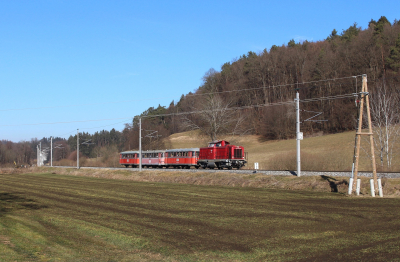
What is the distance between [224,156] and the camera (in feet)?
146

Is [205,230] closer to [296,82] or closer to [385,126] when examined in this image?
[385,126]

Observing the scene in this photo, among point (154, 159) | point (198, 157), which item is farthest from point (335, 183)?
point (154, 159)

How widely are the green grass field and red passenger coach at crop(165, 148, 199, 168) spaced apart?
30.1 m

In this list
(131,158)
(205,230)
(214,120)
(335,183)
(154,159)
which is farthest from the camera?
(131,158)

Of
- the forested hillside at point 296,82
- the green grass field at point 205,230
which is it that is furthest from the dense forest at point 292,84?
the green grass field at point 205,230

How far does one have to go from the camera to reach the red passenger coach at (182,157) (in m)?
51.9

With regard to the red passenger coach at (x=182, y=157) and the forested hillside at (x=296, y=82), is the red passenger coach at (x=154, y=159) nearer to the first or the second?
the red passenger coach at (x=182, y=157)

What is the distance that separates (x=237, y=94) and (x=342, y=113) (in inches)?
1419

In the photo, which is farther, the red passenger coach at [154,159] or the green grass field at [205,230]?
the red passenger coach at [154,159]

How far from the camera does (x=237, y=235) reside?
1251 cm

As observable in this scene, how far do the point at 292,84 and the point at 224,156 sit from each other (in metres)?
56.9

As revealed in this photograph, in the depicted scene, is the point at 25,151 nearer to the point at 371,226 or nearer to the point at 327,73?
the point at 327,73

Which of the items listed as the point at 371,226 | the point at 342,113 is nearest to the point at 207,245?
the point at 371,226

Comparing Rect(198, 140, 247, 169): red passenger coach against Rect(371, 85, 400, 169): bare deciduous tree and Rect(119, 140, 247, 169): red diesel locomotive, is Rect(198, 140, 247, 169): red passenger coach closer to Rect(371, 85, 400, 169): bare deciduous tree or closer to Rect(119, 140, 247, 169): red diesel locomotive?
Rect(119, 140, 247, 169): red diesel locomotive
